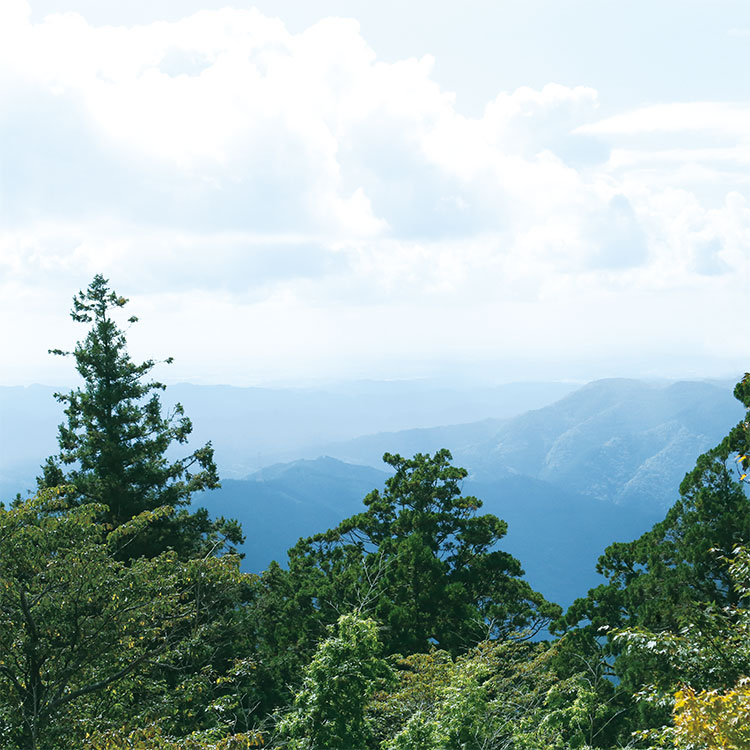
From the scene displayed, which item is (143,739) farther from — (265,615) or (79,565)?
(265,615)

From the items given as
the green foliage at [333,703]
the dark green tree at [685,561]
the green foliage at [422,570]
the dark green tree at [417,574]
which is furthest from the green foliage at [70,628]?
the green foliage at [422,570]

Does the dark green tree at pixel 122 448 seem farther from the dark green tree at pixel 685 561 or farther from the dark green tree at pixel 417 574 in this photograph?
the dark green tree at pixel 685 561

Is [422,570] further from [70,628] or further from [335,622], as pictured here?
[70,628]

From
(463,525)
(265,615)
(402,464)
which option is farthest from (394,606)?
(402,464)

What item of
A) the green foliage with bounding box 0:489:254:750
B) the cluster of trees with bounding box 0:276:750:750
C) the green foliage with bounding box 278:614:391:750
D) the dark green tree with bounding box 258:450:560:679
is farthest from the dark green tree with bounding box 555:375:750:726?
the green foliage with bounding box 0:489:254:750

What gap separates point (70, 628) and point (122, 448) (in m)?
14.3

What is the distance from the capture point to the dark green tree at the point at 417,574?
71.2 feet

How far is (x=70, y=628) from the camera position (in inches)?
368

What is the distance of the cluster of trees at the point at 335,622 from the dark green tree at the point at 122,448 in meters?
0.08

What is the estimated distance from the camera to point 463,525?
26.9 meters

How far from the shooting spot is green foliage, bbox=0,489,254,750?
8891 millimetres

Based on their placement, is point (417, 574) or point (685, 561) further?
Result: point (417, 574)

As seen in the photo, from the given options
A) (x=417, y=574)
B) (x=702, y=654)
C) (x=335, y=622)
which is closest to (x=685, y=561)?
(x=417, y=574)

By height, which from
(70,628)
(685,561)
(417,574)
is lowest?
(417,574)
